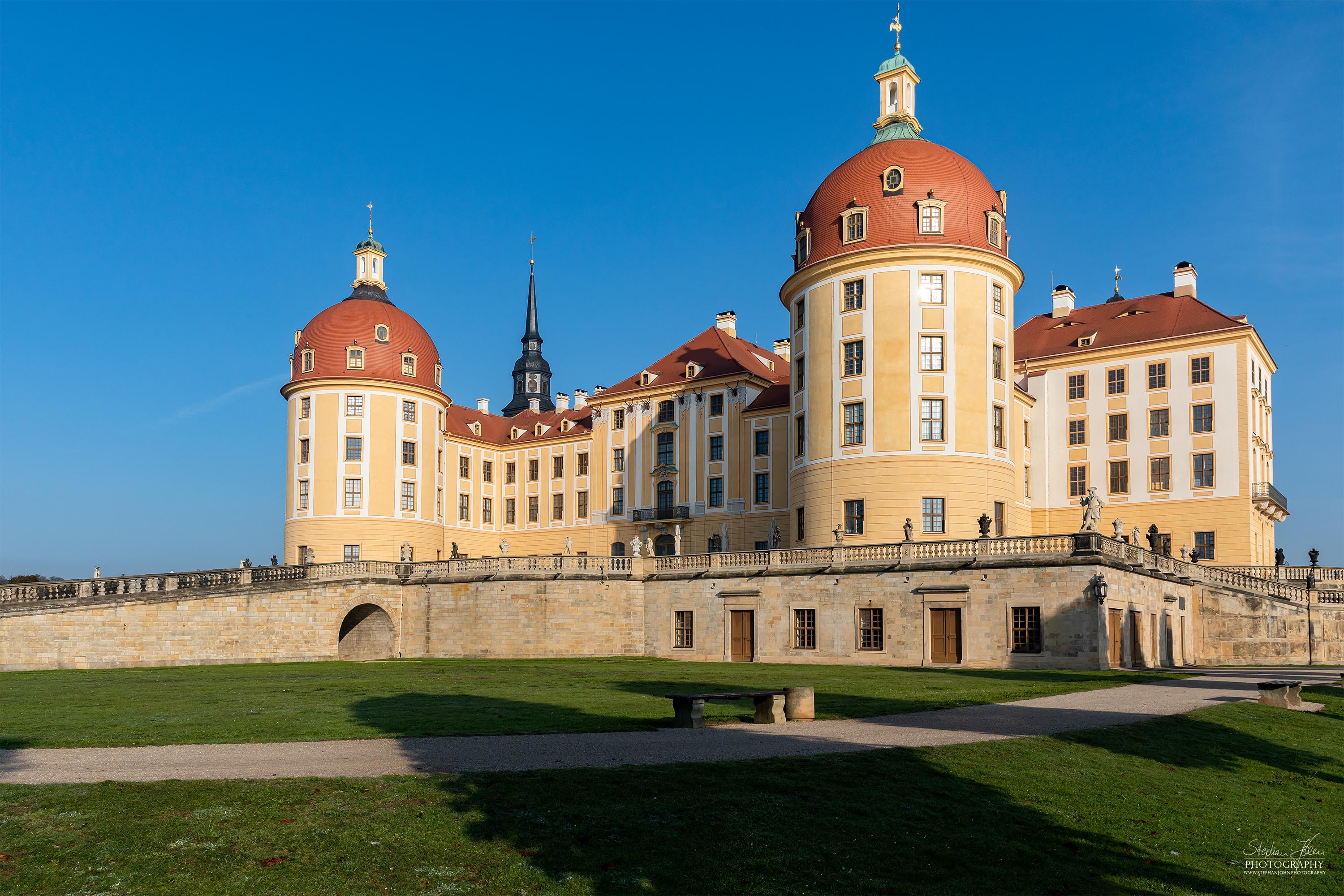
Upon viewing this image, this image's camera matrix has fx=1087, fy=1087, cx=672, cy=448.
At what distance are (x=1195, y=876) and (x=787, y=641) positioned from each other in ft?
101

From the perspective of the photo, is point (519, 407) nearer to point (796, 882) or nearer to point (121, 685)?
point (121, 685)

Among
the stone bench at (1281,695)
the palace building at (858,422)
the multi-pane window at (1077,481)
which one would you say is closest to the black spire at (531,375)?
the palace building at (858,422)

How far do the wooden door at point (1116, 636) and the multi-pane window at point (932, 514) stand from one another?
33.8ft

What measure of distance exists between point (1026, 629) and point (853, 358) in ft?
52.7

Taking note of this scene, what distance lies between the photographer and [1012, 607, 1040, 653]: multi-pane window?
3628 centimetres

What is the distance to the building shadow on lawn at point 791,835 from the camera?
420 inches

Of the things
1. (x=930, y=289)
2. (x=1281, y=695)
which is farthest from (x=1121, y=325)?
(x=1281, y=695)

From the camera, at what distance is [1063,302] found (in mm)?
62812

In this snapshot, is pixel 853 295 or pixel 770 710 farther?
pixel 853 295

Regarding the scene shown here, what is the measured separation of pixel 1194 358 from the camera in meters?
53.3

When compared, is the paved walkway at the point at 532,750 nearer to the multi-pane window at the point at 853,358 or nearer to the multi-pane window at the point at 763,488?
the multi-pane window at the point at 853,358

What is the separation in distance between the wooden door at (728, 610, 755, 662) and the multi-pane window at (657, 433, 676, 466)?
21203 millimetres

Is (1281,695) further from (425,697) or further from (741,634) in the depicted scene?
(741,634)
